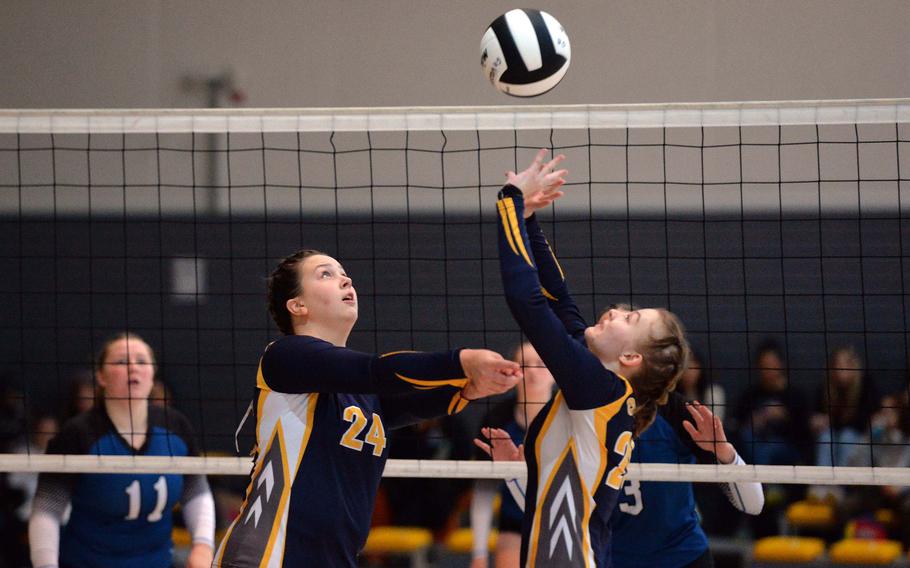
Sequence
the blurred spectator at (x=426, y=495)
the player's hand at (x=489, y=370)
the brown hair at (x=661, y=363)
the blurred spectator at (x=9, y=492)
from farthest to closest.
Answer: the blurred spectator at (x=426, y=495) → the blurred spectator at (x=9, y=492) → the brown hair at (x=661, y=363) → the player's hand at (x=489, y=370)

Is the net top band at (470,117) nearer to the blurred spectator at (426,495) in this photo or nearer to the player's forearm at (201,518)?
the player's forearm at (201,518)

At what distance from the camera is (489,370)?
9.10ft

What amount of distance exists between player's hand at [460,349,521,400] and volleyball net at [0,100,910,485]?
16.6 feet

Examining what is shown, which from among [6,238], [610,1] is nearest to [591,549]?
[610,1]

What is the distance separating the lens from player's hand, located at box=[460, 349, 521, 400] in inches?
109

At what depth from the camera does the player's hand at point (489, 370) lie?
276 cm

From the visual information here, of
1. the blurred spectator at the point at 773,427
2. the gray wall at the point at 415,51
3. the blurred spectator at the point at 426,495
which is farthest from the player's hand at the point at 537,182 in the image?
the gray wall at the point at 415,51

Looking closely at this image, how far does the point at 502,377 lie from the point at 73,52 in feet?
28.2

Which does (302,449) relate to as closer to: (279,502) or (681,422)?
(279,502)

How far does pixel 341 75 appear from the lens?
9938 mm

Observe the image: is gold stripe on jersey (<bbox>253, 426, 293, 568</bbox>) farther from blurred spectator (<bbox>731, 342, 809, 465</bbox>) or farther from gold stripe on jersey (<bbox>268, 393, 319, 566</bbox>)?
blurred spectator (<bbox>731, 342, 809, 465</bbox>)

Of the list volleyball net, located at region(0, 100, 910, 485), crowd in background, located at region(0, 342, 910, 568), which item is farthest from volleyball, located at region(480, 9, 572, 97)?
crowd in background, located at region(0, 342, 910, 568)

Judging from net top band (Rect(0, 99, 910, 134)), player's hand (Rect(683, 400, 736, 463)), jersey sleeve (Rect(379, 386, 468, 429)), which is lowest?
player's hand (Rect(683, 400, 736, 463))

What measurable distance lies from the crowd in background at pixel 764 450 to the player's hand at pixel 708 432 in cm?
360
